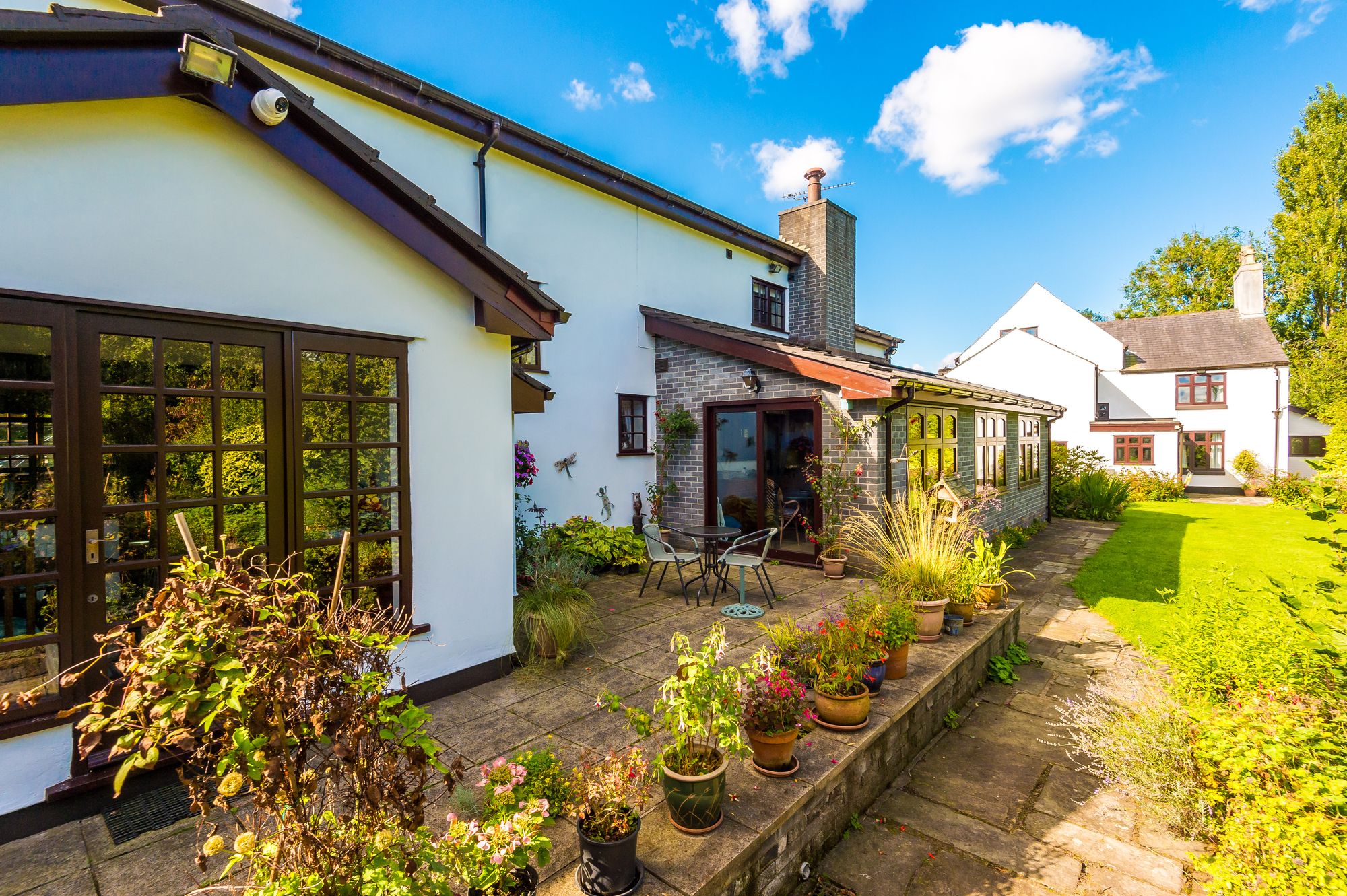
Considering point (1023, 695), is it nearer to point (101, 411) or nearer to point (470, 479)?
point (470, 479)

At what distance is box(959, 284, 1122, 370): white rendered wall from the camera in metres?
25.4

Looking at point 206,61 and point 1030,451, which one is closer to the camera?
point 206,61

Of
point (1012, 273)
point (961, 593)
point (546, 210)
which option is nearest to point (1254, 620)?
point (961, 593)

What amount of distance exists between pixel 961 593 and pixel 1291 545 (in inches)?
477

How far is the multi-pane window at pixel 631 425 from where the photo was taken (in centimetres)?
984

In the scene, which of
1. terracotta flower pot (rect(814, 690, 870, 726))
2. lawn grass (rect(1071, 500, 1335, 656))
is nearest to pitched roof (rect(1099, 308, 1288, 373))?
lawn grass (rect(1071, 500, 1335, 656))

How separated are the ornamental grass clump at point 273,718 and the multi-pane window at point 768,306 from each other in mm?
11917

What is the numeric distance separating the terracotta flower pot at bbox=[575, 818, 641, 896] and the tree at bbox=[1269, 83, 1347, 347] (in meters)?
37.7

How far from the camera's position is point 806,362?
27.3ft

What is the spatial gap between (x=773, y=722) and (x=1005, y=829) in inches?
70.6

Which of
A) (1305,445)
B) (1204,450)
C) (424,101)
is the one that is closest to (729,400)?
(424,101)

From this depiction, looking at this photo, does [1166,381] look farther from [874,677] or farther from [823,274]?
[874,677]

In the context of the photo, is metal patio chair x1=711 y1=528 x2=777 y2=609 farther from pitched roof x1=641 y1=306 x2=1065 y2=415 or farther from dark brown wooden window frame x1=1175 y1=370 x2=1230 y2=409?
dark brown wooden window frame x1=1175 y1=370 x2=1230 y2=409

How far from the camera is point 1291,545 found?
12.3 meters
